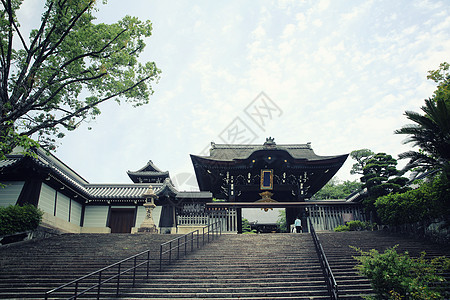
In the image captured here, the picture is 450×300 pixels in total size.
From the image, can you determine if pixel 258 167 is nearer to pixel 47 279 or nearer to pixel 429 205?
pixel 429 205

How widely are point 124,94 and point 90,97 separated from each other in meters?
1.38

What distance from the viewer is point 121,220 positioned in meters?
21.7

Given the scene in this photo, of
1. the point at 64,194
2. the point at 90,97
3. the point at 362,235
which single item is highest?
the point at 90,97

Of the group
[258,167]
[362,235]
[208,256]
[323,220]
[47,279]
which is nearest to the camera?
[47,279]

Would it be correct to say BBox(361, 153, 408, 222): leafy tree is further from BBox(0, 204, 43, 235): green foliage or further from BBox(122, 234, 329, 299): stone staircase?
BBox(0, 204, 43, 235): green foliage

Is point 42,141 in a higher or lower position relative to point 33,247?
higher

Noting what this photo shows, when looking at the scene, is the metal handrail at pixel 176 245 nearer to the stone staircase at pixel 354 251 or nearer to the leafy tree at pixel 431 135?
the stone staircase at pixel 354 251

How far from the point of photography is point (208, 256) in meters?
9.69

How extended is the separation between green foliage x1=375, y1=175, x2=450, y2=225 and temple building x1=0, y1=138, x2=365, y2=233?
2.99m

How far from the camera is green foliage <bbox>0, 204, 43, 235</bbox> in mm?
12187

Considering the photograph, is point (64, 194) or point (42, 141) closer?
point (42, 141)

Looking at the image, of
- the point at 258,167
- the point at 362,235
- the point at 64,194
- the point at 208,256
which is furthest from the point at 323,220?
the point at 64,194

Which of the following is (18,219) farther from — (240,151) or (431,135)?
(431,135)

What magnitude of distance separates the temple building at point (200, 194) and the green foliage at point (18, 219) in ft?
6.31
